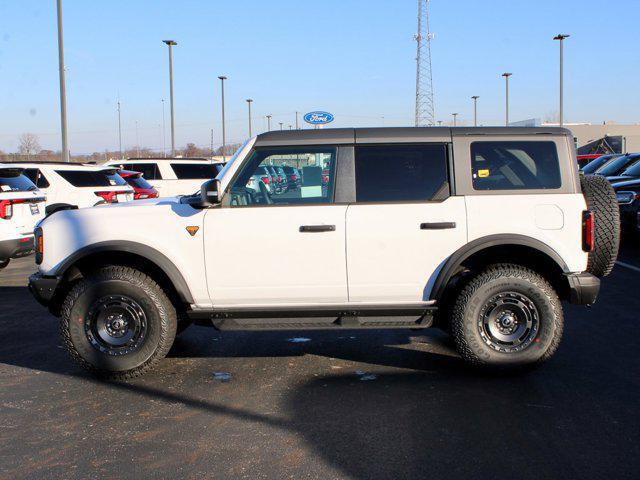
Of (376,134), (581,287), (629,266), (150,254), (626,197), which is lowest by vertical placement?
(629,266)

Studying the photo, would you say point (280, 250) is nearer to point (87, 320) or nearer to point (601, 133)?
point (87, 320)

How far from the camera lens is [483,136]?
600 centimetres

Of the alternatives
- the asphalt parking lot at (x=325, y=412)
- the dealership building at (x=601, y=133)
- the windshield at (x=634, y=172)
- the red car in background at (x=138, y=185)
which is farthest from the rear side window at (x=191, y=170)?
the dealership building at (x=601, y=133)

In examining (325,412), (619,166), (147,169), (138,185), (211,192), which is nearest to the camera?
(325,412)

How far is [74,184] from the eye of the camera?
14469 mm

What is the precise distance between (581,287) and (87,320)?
3974 mm

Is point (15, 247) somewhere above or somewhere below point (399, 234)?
below

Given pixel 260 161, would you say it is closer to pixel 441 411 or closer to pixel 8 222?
pixel 441 411

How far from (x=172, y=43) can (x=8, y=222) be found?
28.3 m

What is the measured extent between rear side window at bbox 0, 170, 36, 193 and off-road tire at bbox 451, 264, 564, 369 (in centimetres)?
769

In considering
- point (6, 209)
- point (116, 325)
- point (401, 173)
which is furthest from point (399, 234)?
point (6, 209)

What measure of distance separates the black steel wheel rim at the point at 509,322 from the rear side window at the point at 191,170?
1563cm

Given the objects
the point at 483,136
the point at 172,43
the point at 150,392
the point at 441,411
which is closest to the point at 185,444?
the point at 150,392

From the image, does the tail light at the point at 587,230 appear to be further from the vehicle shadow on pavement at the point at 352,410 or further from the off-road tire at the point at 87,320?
the off-road tire at the point at 87,320
